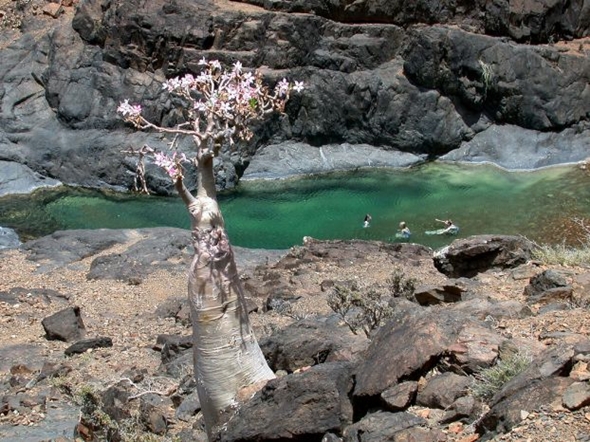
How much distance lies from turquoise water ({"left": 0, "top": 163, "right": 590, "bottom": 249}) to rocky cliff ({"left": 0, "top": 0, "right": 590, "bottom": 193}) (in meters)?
1.67

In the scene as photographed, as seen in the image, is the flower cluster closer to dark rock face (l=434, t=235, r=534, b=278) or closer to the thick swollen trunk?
the thick swollen trunk

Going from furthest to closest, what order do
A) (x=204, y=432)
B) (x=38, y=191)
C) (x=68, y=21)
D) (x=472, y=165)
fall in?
Answer: 1. (x=68, y=21)
2. (x=472, y=165)
3. (x=38, y=191)
4. (x=204, y=432)

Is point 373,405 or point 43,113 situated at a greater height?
point 373,405

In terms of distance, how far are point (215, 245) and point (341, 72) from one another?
22.0 metres

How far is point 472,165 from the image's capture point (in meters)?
25.9

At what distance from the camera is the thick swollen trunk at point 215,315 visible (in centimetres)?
589

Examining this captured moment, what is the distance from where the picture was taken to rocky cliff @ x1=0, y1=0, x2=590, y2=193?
85.6ft

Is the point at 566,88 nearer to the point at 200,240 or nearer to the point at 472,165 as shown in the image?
the point at 472,165

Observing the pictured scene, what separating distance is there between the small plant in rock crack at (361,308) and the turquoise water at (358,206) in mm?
9804

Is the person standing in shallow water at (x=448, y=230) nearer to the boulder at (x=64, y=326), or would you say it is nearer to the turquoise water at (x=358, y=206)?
the turquoise water at (x=358, y=206)

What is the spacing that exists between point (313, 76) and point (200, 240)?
71.2ft

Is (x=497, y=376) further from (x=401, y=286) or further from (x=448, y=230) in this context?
(x=448, y=230)

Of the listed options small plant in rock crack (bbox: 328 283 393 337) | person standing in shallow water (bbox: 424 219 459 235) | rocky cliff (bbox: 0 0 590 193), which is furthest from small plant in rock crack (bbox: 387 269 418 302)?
rocky cliff (bbox: 0 0 590 193)

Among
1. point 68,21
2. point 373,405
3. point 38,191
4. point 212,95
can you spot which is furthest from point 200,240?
point 68,21
